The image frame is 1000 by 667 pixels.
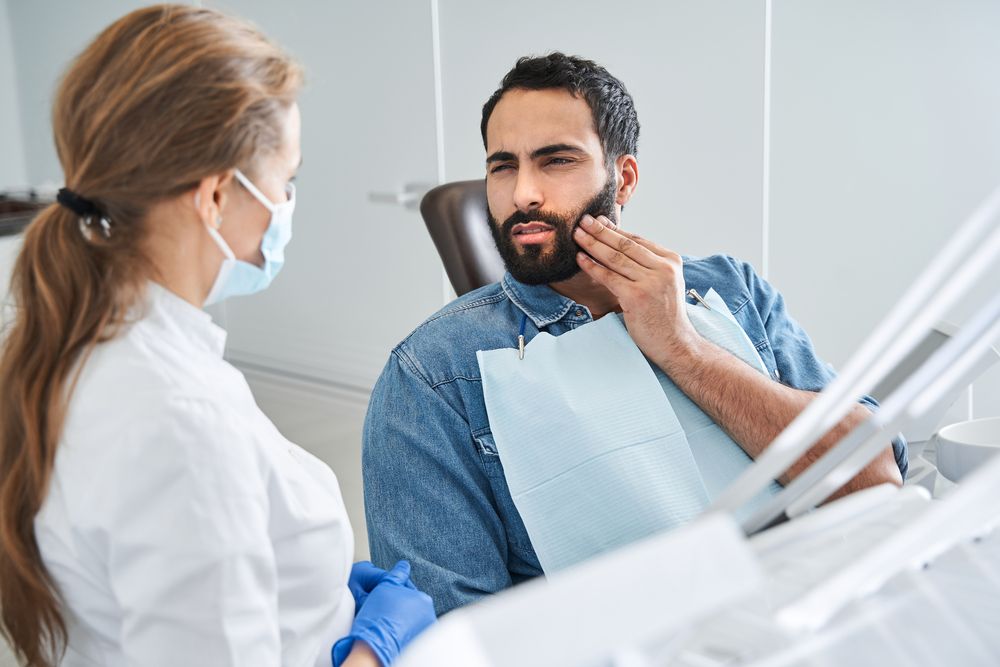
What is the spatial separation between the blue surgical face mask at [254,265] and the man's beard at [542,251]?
1.84ft

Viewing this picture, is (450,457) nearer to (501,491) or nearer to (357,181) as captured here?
(501,491)

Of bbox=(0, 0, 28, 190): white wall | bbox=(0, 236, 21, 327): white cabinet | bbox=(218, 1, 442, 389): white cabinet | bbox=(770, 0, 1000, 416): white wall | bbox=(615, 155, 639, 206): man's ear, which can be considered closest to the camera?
bbox=(0, 236, 21, 327): white cabinet

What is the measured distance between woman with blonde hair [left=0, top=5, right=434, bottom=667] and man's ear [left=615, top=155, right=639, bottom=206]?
865 mm

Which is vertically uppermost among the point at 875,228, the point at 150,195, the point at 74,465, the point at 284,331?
the point at 150,195

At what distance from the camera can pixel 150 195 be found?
3.26ft

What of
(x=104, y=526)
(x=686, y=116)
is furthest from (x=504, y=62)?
(x=104, y=526)

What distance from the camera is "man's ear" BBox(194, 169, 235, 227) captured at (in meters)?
1.01

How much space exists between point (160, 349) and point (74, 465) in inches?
5.1

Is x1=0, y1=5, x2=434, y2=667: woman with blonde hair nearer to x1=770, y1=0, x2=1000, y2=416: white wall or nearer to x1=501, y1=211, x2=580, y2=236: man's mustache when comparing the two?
x1=501, y1=211, x2=580, y2=236: man's mustache

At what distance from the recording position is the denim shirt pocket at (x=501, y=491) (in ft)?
4.97

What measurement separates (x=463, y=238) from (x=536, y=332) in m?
0.41

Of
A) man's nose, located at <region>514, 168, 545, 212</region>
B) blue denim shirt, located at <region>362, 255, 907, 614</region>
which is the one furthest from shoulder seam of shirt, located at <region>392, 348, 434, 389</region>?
man's nose, located at <region>514, 168, 545, 212</region>

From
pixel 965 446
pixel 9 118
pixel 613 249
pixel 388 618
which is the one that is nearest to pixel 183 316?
pixel 388 618

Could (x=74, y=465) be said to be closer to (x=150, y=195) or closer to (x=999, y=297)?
(x=150, y=195)
